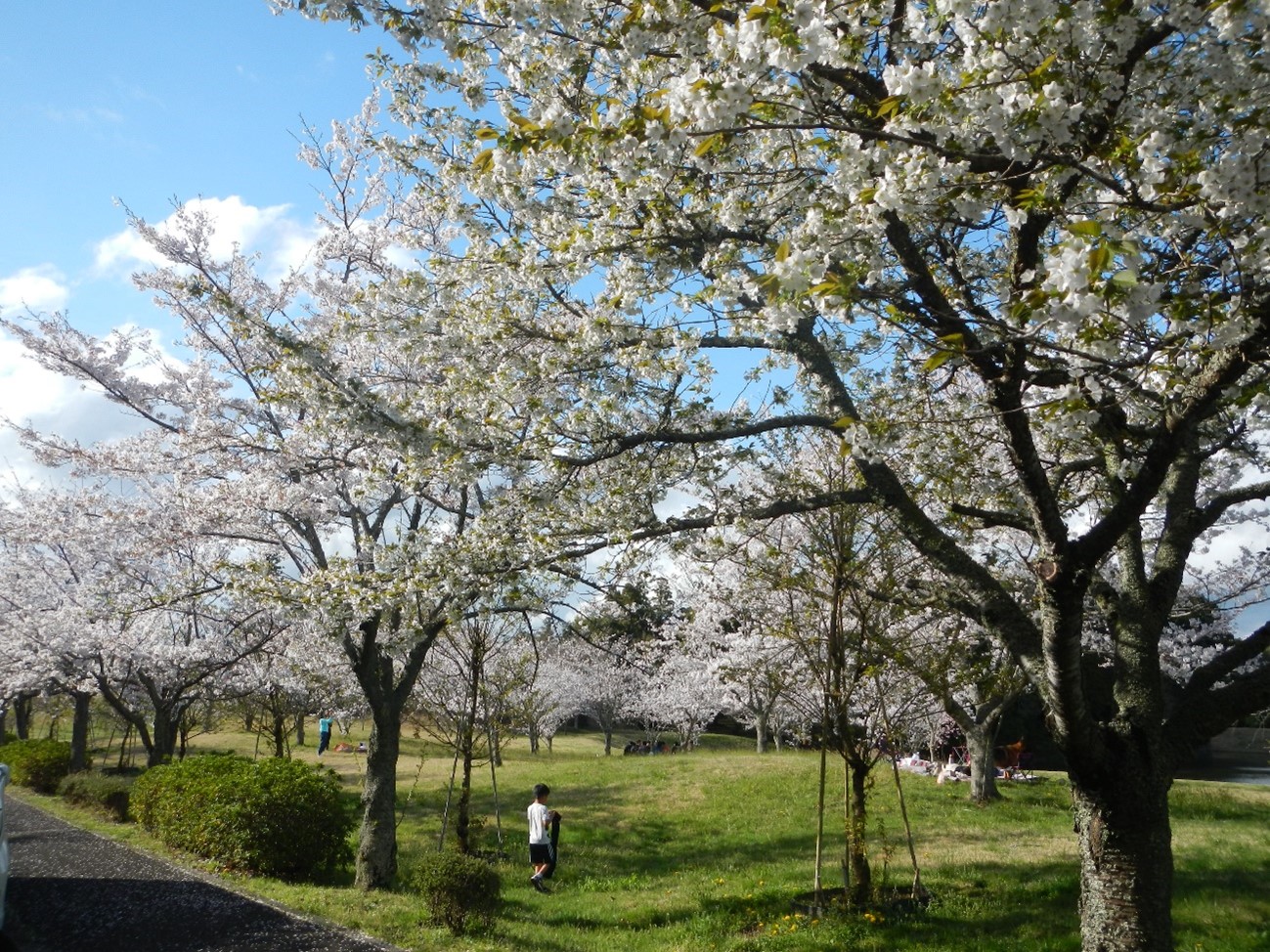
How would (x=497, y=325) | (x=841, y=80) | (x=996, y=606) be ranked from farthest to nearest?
(x=497, y=325), (x=996, y=606), (x=841, y=80)

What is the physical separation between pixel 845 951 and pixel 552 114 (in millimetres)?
6531

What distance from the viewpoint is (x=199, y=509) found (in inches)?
390

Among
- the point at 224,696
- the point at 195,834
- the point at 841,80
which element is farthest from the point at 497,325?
the point at 224,696

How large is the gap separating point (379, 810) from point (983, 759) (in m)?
10.9

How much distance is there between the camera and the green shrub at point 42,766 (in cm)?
1841

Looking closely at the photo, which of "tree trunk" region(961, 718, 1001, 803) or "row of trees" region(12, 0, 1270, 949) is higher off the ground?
"row of trees" region(12, 0, 1270, 949)

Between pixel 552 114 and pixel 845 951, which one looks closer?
pixel 552 114

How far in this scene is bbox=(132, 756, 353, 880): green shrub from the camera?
9.62 meters

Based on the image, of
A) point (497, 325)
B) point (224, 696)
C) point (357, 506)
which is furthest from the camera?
point (224, 696)

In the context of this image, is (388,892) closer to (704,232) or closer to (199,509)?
(199,509)

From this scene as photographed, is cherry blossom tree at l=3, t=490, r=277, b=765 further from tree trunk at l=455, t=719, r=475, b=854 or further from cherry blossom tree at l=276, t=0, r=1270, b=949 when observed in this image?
cherry blossom tree at l=276, t=0, r=1270, b=949

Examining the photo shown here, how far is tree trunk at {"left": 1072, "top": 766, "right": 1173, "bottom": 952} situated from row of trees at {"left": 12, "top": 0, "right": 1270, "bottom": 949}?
0.02 meters

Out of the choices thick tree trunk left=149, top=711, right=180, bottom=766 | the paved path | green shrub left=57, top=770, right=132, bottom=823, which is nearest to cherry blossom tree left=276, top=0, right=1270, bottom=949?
the paved path

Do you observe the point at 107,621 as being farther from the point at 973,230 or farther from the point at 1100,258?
the point at 1100,258
